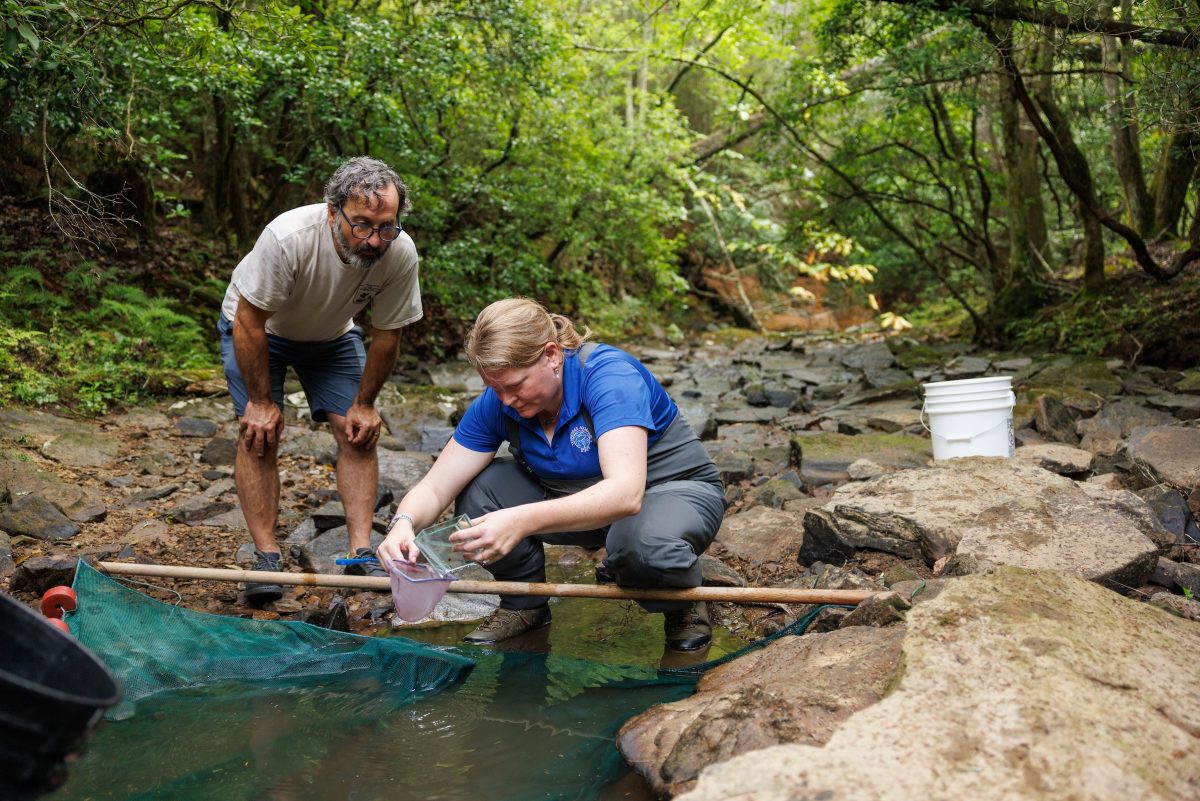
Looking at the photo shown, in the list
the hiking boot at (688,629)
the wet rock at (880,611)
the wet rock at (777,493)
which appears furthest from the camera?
the wet rock at (777,493)

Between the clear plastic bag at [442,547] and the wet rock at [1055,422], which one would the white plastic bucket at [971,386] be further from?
the clear plastic bag at [442,547]

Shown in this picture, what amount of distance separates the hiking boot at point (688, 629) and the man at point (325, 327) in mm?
1368

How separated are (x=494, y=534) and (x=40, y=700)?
4.82 ft

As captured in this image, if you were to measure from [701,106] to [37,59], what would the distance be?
20.7 metres


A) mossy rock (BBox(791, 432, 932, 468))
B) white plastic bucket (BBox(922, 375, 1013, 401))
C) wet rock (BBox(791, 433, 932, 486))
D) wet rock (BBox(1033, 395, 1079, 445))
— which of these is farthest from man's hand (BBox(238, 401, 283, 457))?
wet rock (BBox(1033, 395, 1079, 445))

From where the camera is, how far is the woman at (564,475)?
2.79m

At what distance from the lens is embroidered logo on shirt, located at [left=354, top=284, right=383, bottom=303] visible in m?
3.99

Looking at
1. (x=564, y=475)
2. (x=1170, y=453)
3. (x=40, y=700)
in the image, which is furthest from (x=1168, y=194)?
(x=40, y=700)

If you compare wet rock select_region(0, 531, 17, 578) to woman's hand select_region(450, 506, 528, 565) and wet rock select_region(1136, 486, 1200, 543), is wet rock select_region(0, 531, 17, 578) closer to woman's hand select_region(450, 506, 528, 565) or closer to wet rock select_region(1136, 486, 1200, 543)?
woman's hand select_region(450, 506, 528, 565)

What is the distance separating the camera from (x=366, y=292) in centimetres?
403

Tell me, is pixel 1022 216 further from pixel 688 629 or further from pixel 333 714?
pixel 333 714

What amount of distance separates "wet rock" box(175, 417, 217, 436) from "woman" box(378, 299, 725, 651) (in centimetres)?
422

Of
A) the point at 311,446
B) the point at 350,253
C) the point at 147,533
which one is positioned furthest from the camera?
the point at 311,446

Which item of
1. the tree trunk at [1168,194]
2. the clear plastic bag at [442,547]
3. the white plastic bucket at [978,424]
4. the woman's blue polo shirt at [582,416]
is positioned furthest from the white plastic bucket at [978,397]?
the tree trunk at [1168,194]
